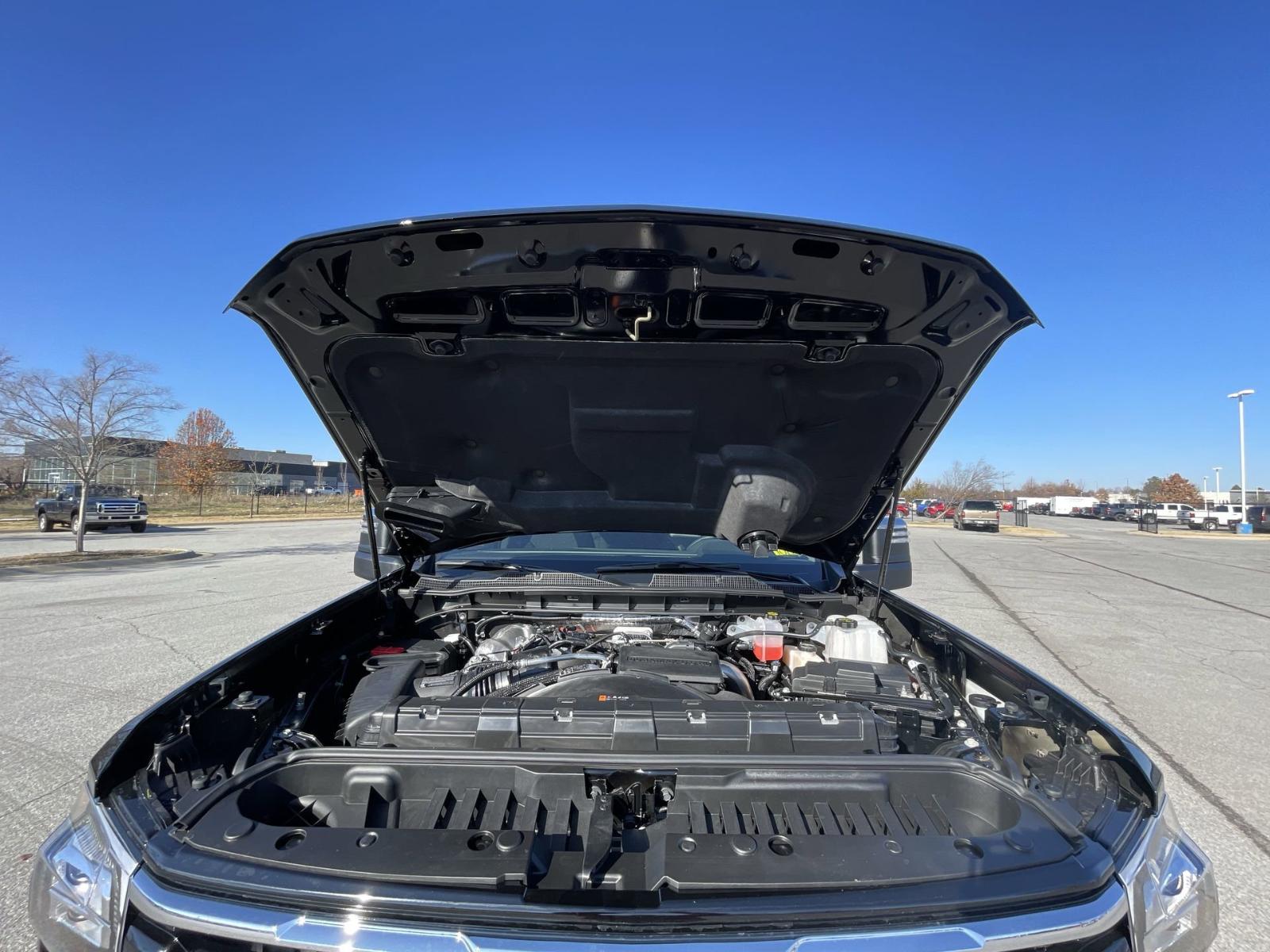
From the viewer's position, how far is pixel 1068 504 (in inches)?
2758

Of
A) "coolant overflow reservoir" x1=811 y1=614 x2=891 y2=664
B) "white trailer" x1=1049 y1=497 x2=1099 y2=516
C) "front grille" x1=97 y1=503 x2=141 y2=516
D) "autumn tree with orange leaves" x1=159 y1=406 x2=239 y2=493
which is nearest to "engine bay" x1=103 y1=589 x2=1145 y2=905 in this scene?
"coolant overflow reservoir" x1=811 y1=614 x2=891 y2=664

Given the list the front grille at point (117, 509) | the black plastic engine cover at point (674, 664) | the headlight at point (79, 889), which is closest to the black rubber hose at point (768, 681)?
the black plastic engine cover at point (674, 664)

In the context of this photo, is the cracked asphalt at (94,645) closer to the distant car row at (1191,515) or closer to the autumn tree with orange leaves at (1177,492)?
the distant car row at (1191,515)

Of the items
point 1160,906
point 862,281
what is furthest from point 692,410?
point 1160,906

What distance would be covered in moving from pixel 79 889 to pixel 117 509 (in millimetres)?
24721

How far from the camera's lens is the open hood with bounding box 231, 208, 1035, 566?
6.03 ft

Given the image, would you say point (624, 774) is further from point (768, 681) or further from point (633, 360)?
point (633, 360)

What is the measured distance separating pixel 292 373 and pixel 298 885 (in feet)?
5.81

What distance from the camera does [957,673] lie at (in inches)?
90.2

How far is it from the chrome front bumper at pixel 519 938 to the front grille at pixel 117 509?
2495cm

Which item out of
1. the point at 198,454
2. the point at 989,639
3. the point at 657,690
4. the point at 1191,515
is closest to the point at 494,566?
the point at 657,690

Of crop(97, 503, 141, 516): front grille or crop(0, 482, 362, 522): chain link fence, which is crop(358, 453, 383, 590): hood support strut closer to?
crop(97, 503, 141, 516): front grille

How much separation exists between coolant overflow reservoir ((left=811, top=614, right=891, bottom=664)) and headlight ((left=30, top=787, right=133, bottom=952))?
2.19 metres

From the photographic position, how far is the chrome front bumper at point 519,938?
3.34ft
